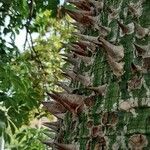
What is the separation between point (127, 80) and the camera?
3.21ft

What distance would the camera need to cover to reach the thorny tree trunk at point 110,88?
923mm

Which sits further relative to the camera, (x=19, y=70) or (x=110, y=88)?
(x=19, y=70)

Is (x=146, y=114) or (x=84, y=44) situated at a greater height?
(x=84, y=44)

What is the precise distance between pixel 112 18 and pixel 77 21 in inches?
6.7

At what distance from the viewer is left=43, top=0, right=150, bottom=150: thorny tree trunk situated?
0.92 metres

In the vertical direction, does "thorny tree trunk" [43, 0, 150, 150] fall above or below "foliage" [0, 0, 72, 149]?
below

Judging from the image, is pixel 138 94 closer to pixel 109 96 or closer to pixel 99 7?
pixel 109 96

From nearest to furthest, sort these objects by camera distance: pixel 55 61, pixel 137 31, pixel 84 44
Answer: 1. pixel 137 31
2. pixel 84 44
3. pixel 55 61

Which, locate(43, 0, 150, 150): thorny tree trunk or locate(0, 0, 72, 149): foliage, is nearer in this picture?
locate(43, 0, 150, 150): thorny tree trunk

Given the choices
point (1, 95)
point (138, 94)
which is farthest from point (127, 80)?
point (1, 95)

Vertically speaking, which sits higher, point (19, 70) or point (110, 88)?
point (19, 70)

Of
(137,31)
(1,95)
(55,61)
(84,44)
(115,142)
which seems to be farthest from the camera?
(55,61)

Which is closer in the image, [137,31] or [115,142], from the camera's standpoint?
[115,142]

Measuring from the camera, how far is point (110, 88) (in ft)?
3.26
